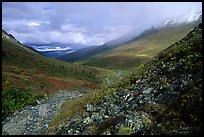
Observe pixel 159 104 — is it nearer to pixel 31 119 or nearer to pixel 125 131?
pixel 125 131

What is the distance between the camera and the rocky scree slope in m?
15.4

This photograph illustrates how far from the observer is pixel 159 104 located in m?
17.9

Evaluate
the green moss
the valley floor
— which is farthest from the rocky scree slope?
the valley floor

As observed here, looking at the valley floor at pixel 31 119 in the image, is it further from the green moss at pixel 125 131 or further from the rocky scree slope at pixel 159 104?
the green moss at pixel 125 131

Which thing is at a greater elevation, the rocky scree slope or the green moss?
the rocky scree slope

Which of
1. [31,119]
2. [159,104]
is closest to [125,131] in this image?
[159,104]

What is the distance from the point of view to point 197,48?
70.1 ft

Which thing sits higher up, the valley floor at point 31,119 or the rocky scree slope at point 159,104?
the rocky scree slope at point 159,104

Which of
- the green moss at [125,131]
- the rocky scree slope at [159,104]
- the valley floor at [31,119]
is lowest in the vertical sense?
the valley floor at [31,119]

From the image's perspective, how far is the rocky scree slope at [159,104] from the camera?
15.4 meters

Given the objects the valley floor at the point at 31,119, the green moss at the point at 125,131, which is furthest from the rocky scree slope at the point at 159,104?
the valley floor at the point at 31,119

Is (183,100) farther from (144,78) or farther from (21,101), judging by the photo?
(21,101)

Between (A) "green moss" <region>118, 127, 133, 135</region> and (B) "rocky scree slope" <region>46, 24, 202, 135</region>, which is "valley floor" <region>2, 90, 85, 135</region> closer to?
(B) "rocky scree slope" <region>46, 24, 202, 135</region>

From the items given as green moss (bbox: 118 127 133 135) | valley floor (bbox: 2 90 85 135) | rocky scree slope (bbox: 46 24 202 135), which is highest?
rocky scree slope (bbox: 46 24 202 135)
